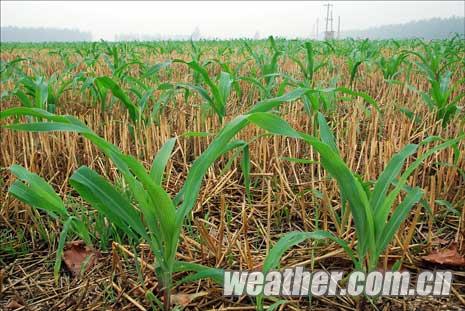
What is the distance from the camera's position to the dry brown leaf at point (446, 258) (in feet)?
3.04

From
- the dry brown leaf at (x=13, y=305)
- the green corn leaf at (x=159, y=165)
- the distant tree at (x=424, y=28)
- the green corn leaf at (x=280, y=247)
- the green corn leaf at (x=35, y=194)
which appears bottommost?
the dry brown leaf at (x=13, y=305)

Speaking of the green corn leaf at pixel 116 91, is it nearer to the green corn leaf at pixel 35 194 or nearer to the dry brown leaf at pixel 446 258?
the green corn leaf at pixel 35 194

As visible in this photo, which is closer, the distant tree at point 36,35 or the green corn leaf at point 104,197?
the green corn leaf at point 104,197

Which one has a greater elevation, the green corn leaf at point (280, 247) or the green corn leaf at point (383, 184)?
the green corn leaf at point (383, 184)

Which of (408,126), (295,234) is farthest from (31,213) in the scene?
(408,126)

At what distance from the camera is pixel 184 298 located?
2.75ft

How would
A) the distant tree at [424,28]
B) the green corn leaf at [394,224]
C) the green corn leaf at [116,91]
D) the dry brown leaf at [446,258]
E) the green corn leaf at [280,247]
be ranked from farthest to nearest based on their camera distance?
the distant tree at [424,28] → the green corn leaf at [116,91] → the dry brown leaf at [446,258] → the green corn leaf at [394,224] → the green corn leaf at [280,247]

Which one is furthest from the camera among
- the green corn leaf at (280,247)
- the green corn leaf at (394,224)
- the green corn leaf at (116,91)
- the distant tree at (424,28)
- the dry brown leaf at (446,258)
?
the distant tree at (424,28)

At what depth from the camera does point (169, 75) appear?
3662 mm

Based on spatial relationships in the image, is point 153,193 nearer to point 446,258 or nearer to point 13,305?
point 13,305

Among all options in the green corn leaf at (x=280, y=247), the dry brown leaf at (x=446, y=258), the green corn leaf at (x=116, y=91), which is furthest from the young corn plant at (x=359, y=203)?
the green corn leaf at (x=116, y=91)

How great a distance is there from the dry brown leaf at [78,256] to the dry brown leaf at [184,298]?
246 mm

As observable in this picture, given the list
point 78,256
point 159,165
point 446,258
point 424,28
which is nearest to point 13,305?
point 78,256

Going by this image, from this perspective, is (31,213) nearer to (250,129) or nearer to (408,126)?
(250,129)
